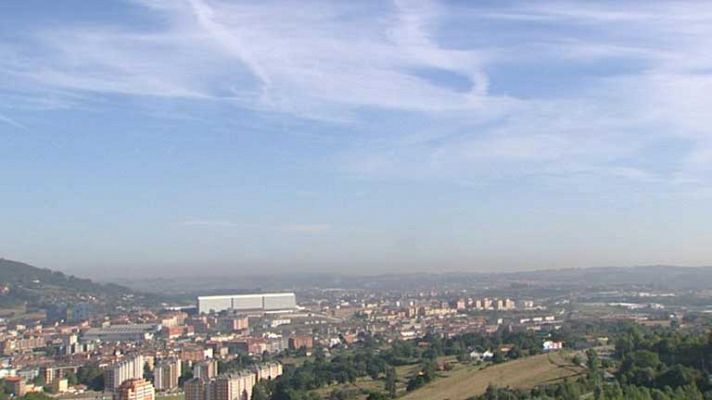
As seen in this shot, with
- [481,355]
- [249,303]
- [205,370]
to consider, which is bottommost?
[205,370]

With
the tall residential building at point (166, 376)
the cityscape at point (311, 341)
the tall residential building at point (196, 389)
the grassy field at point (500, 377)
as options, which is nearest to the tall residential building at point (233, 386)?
the cityscape at point (311, 341)

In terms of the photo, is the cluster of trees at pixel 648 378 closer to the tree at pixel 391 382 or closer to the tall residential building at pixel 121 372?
the tree at pixel 391 382

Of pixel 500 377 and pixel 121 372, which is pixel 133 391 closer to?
pixel 121 372

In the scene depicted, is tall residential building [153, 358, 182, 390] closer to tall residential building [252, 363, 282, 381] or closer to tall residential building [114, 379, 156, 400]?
tall residential building [252, 363, 282, 381]

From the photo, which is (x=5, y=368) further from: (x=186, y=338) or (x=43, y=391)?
(x=186, y=338)

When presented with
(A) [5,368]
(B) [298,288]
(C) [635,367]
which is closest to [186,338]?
(A) [5,368]

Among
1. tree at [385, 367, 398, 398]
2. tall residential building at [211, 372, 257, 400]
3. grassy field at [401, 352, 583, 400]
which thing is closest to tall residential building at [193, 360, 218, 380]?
tall residential building at [211, 372, 257, 400]

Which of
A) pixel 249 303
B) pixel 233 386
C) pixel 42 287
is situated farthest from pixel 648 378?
pixel 42 287
